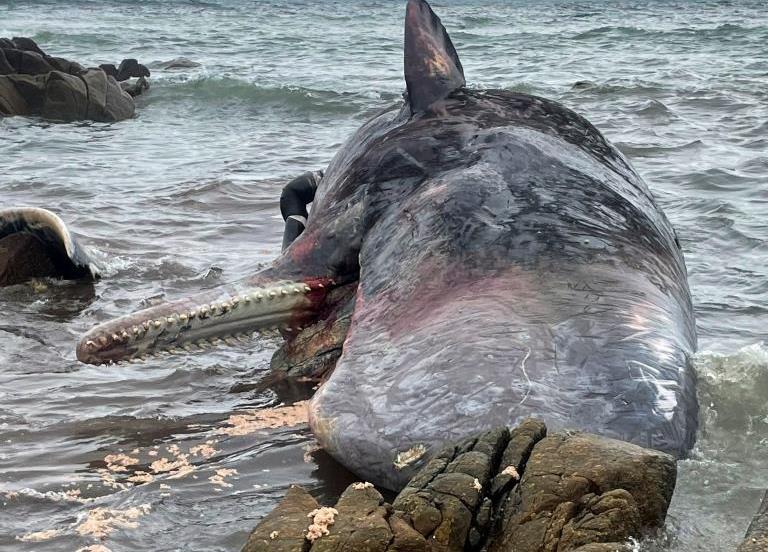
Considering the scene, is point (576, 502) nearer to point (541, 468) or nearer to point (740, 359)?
point (541, 468)

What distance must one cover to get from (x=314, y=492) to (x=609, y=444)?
1391 mm

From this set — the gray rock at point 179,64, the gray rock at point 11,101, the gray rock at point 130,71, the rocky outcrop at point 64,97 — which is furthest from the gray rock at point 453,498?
the gray rock at point 179,64

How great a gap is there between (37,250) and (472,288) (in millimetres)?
4017

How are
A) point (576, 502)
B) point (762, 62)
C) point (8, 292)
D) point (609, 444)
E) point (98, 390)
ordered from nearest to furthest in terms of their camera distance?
point (576, 502) < point (609, 444) < point (98, 390) < point (8, 292) < point (762, 62)

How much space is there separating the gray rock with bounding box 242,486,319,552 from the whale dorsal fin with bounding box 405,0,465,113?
11.8 feet

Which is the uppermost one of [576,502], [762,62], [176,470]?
[576,502]

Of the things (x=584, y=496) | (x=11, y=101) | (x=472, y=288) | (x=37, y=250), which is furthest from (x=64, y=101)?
(x=584, y=496)

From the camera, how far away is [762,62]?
75.3 ft

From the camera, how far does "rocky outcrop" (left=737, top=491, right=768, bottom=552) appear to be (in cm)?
290

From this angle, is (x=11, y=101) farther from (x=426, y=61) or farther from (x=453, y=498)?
(x=453, y=498)

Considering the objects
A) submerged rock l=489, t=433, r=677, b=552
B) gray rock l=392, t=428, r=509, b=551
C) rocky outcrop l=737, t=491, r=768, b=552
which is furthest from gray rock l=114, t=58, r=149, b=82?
rocky outcrop l=737, t=491, r=768, b=552

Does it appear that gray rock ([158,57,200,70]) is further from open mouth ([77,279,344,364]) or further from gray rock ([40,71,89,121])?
open mouth ([77,279,344,364])

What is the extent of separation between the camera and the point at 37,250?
782 centimetres

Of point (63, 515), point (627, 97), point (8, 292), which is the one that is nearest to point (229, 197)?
point (8, 292)
